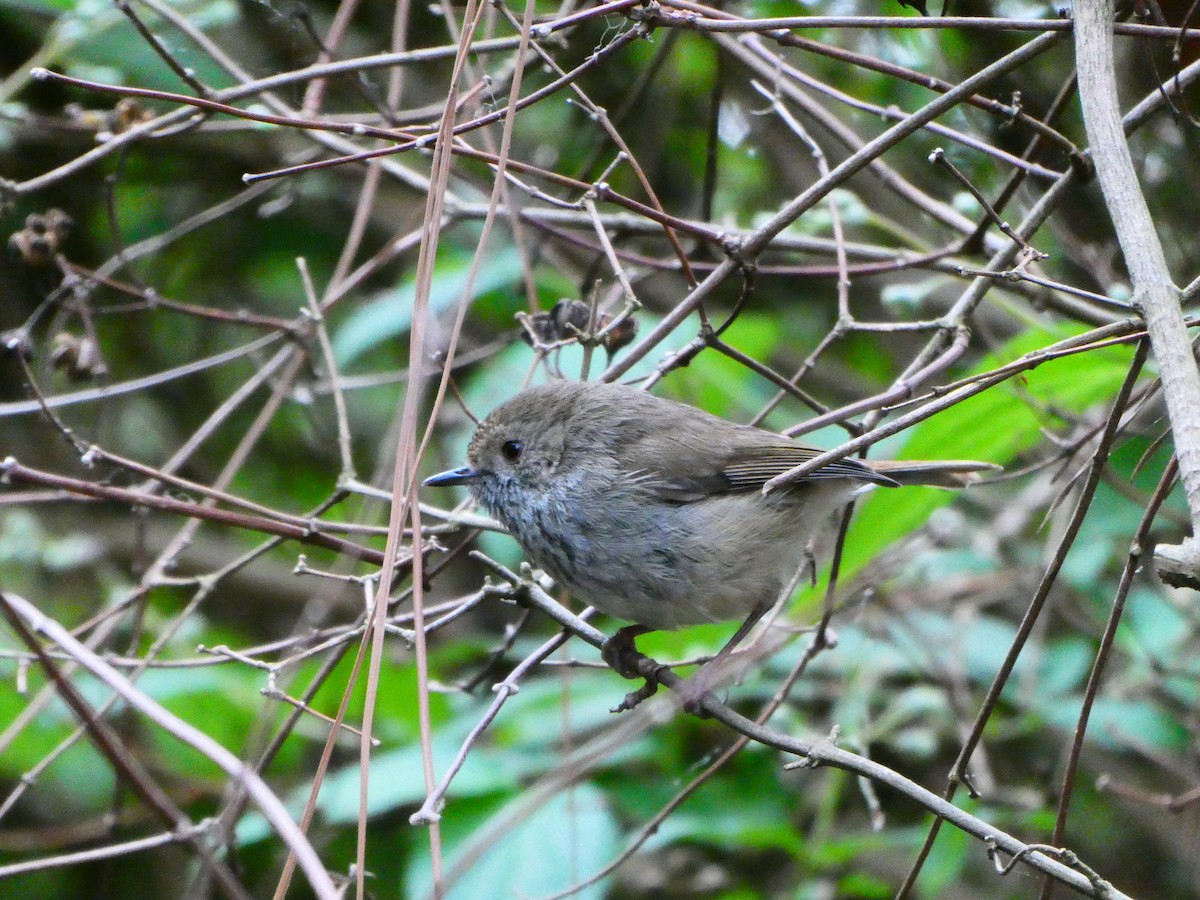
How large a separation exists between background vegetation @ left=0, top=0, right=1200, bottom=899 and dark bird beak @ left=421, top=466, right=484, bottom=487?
4.2 inches

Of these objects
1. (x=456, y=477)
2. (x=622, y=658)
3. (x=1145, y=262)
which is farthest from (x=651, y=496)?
(x=1145, y=262)

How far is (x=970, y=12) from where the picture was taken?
13.6 ft

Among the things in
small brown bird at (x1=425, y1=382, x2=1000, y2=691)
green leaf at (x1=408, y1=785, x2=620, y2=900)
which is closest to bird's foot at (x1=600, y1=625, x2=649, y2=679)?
small brown bird at (x1=425, y1=382, x2=1000, y2=691)

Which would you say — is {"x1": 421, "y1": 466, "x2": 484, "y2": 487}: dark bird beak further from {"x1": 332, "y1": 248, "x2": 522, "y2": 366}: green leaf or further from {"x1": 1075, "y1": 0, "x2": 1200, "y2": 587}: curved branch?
{"x1": 1075, "y1": 0, "x2": 1200, "y2": 587}: curved branch

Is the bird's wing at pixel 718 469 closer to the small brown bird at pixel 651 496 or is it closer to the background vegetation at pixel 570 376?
the small brown bird at pixel 651 496

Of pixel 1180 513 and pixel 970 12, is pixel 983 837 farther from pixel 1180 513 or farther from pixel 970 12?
pixel 970 12

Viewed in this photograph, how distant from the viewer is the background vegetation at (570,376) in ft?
8.89

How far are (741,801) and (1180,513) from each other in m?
1.89

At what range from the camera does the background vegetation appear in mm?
2711

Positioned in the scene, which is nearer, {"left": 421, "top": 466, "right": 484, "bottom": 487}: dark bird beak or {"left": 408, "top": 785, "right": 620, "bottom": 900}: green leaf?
{"left": 421, "top": 466, "right": 484, "bottom": 487}: dark bird beak

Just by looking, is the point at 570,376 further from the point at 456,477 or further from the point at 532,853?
the point at 532,853

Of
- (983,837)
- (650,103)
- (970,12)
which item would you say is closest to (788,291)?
(650,103)

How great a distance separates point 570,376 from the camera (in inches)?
176

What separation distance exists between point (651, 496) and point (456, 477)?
0.58 meters
